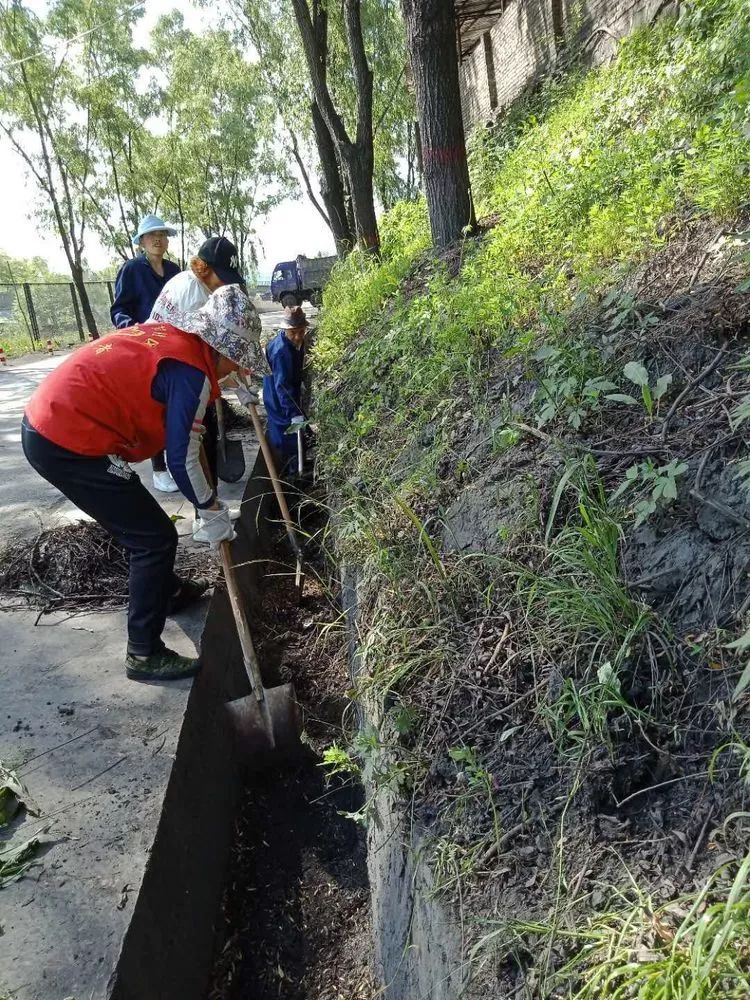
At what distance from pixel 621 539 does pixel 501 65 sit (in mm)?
13833

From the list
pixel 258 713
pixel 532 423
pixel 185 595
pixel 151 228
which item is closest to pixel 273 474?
pixel 185 595

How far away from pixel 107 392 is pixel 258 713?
5.56ft

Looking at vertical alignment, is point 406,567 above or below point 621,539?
below

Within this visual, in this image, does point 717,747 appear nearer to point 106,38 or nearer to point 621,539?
point 621,539

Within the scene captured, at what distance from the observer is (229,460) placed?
525 centimetres

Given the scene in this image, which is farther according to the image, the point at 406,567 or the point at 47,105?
the point at 47,105

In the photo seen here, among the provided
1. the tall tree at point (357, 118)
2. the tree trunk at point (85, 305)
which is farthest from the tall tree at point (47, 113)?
the tall tree at point (357, 118)

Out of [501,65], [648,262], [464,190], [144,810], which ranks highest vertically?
[501,65]

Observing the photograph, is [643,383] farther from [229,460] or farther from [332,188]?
[332,188]

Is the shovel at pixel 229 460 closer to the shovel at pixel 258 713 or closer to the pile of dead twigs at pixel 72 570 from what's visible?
the pile of dead twigs at pixel 72 570

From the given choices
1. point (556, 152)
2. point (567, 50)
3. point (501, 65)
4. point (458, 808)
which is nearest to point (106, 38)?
point (501, 65)

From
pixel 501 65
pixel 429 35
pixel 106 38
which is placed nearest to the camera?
pixel 429 35

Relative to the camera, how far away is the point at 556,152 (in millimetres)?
6344

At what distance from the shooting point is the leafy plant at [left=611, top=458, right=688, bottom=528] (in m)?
1.91
